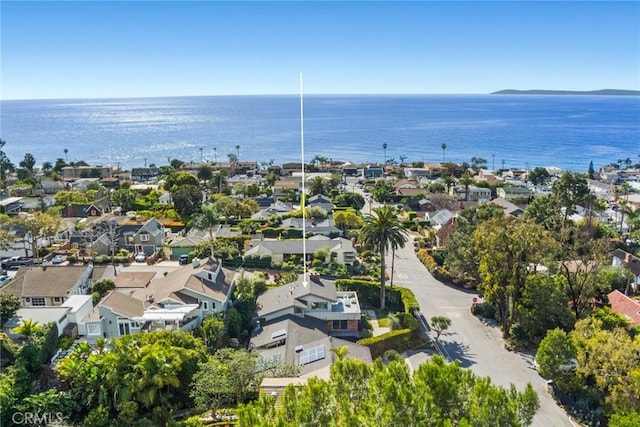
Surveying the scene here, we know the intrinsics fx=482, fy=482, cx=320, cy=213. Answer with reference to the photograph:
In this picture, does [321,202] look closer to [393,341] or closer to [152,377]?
[393,341]

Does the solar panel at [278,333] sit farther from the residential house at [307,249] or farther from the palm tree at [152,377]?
the residential house at [307,249]

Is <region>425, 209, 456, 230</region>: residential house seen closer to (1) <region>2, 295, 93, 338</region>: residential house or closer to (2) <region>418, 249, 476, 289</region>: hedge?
(2) <region>418, 249, 476, 289</region>: hedge

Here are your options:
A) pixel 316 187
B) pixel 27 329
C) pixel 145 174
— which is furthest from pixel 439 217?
pixel 145 174

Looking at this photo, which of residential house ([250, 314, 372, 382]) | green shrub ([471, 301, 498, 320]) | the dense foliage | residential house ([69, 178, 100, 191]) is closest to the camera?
the dense foliage

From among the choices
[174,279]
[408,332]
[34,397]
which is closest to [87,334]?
[174,279]

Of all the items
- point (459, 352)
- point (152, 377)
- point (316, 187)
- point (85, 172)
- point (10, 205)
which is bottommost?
point (459, 352)

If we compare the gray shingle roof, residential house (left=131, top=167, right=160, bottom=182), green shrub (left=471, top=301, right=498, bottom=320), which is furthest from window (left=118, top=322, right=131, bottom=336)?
residential house (left=131, top=167, right=160, bottom=182)

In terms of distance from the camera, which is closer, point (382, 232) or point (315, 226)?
point (382, 232)

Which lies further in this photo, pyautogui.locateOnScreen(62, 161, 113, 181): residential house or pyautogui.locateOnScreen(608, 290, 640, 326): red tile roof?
pyautogui.locateOnScreen(62, 161, 113, 181): residential house
